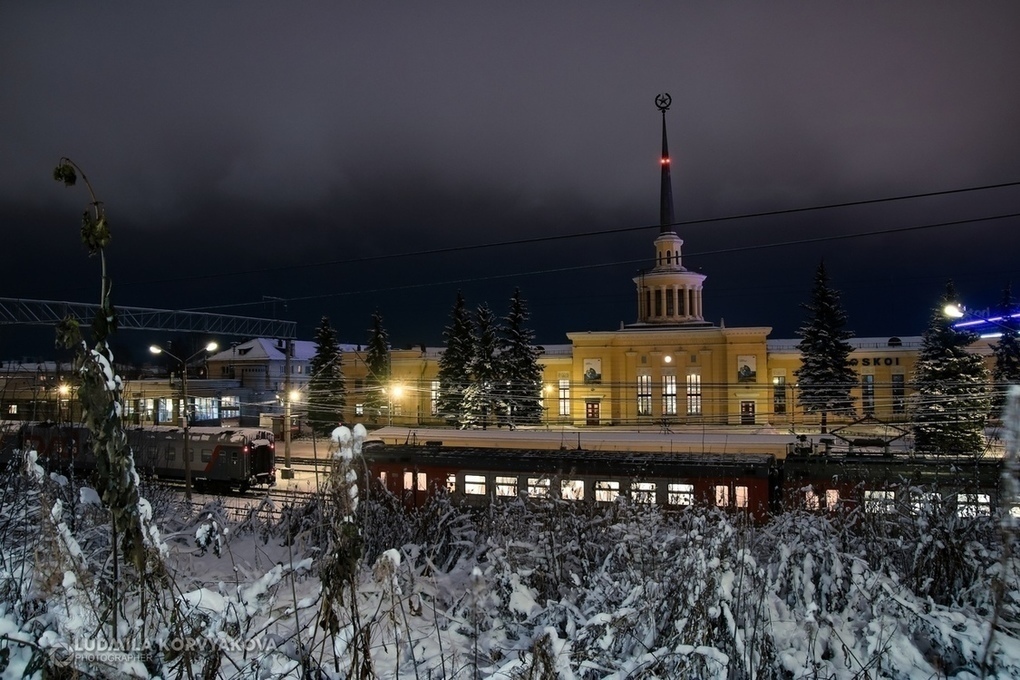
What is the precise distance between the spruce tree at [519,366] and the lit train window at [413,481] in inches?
732

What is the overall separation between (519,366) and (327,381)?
14187 mm

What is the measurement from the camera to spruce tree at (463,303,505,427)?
38.8 m

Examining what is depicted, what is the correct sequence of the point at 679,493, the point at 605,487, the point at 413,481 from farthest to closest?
the point at 413,481 → the point at 605,487 → the point at 679,493

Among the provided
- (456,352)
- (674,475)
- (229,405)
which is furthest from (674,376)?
(229,405)

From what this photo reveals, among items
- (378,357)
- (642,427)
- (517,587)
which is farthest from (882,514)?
(378,357)

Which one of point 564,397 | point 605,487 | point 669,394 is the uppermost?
point 669,394

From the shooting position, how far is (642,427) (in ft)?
135

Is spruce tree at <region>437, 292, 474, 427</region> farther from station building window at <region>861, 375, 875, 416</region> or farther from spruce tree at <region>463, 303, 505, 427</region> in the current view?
station building window at <region>861, 375, 875, 416</region>

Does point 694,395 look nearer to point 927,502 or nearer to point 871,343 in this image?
point 871,343

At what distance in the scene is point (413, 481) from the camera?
21.0 metres

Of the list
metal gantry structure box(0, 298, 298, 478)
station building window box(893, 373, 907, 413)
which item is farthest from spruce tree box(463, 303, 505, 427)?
station building window box(893, 373, 907, 413)

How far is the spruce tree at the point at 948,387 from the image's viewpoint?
30.6m

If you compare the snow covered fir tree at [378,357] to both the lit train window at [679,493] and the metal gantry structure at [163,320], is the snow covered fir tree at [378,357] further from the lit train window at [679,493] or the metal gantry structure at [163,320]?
the lit train window at [679,493]

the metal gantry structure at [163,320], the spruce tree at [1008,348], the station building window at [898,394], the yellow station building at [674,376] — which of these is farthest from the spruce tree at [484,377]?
A: the spruce tree at [1008,348]
